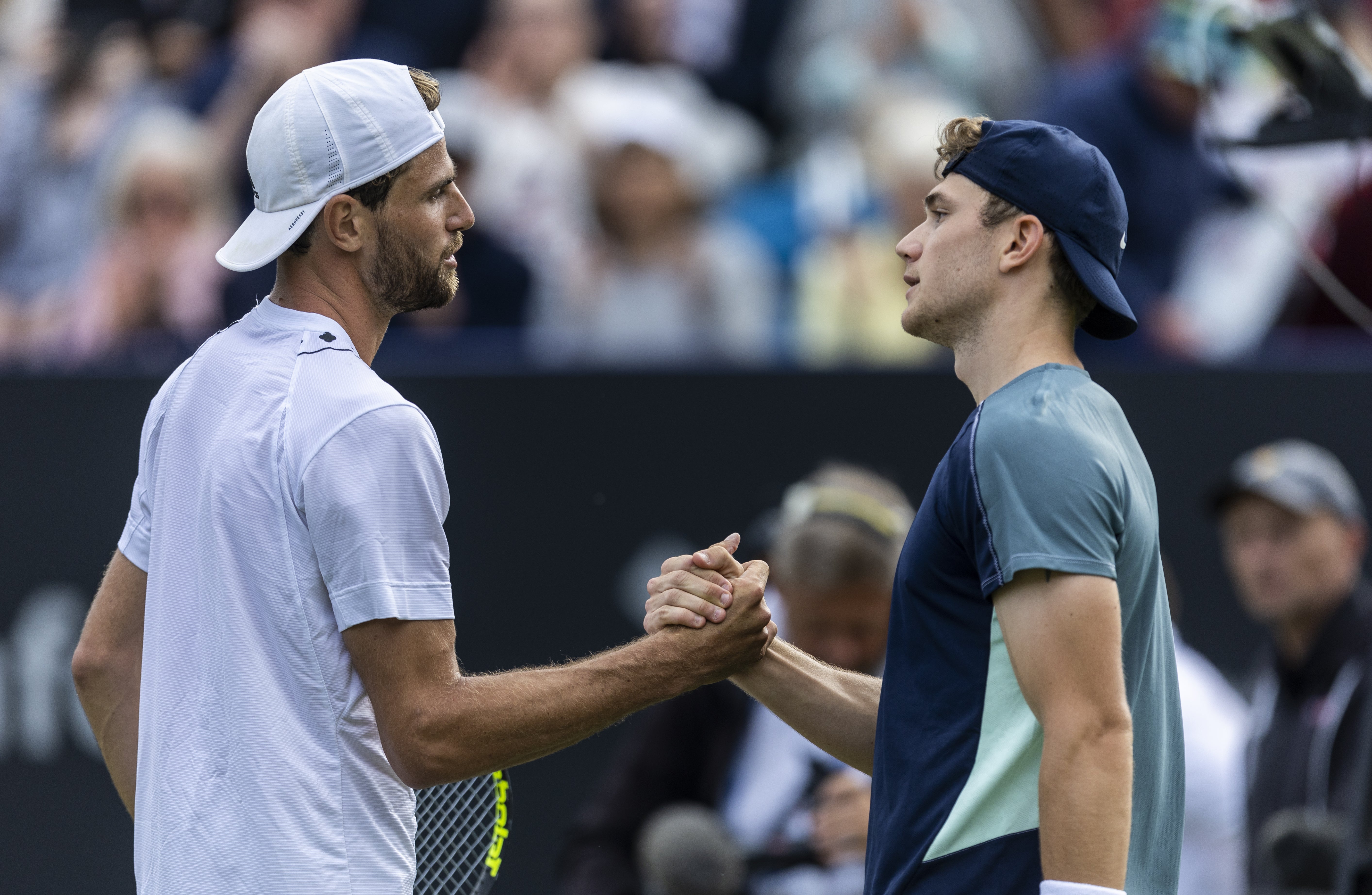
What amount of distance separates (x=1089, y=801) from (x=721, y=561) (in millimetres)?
880

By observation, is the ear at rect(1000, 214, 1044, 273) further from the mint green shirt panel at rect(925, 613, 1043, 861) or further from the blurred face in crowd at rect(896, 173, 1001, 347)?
the mint green shirt panel at rect(925, 613, 1043, 861)

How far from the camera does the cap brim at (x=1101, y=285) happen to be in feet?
8.41

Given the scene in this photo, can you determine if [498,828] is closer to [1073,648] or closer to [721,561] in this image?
[721,561]

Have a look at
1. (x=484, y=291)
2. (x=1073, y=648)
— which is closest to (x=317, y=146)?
(x=1073, y=648)

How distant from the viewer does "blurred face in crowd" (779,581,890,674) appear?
429 cm

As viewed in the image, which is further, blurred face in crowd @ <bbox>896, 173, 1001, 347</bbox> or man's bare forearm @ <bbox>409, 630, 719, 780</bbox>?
blurred face in crowd @ <bbox>896, 173, 1001, 347</bbox>

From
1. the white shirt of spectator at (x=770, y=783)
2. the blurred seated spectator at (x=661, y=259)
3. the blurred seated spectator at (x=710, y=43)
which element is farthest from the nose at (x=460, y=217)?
the blurred seated spectator at (x=710, y=43)

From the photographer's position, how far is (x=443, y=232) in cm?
273

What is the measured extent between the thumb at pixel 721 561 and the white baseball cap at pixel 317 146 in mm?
847

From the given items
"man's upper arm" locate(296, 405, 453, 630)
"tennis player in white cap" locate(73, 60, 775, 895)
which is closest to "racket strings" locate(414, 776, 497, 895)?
"tennis player in white cap" locate(73, 60, 775, 895)

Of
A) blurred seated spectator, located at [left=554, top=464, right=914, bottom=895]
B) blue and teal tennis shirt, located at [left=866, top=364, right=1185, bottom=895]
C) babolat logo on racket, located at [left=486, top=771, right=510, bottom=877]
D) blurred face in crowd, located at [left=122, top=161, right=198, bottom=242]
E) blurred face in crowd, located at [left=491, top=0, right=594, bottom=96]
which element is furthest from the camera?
blurred face in crowd, located at [left=491, top=0, right=594, bottom=96]

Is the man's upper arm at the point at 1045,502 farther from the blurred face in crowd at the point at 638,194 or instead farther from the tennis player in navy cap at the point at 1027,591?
the blurred face in crowd at the point at 638,194

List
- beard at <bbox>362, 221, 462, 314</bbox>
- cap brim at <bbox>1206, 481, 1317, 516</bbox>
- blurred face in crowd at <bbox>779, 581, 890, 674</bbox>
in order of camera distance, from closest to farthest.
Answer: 1. beard at <bbox>362, 221, 462, 314</bbox>
2. blurred face in crowd at <bbox>779, 581, 890, 674</bbox>
3. cap brim at <bbox>1206, 481, 1317, 516</bbox>

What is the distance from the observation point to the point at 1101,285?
8.44 ft
